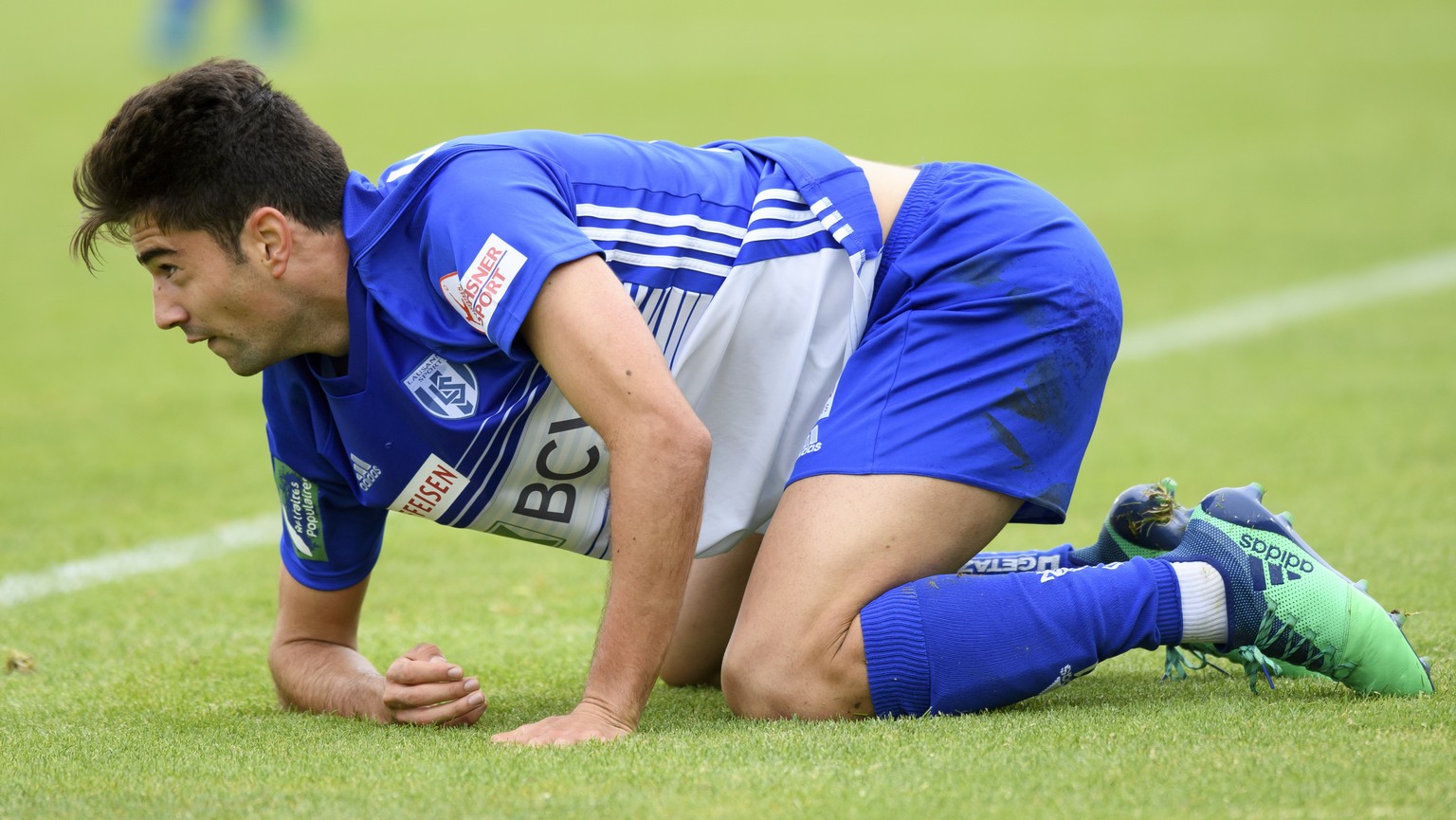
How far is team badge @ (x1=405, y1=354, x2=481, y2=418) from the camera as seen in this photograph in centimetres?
283

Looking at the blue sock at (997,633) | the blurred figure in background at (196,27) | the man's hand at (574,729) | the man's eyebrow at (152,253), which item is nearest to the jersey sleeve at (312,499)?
the man's eyebrow at (152,253)

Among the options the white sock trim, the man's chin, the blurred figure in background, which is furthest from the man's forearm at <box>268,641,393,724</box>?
the blurred figure in background

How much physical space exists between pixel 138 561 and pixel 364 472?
5.92 ft

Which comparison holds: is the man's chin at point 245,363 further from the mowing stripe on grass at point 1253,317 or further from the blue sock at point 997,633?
the mowing stripe on grass at point 1253,317

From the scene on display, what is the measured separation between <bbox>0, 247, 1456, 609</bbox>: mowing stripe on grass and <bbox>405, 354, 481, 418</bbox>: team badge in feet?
6.59

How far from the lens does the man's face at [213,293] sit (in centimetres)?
275

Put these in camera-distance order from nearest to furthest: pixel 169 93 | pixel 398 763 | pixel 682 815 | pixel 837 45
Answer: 1. pixel 682 815
2. pixel 398 763
3. pixel 169 93
4. pixel 837 45

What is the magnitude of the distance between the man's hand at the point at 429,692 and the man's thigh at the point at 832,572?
44 cm

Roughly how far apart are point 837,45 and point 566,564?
12022mm

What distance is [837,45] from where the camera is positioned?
15828 mm

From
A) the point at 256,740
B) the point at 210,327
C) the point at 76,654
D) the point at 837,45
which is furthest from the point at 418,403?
the point at 837,45

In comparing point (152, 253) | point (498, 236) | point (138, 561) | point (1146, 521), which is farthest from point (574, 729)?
point (138, 561)

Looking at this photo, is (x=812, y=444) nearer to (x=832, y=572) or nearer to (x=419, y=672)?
(x=832, y=572)

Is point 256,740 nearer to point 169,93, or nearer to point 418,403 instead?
point 418,403
